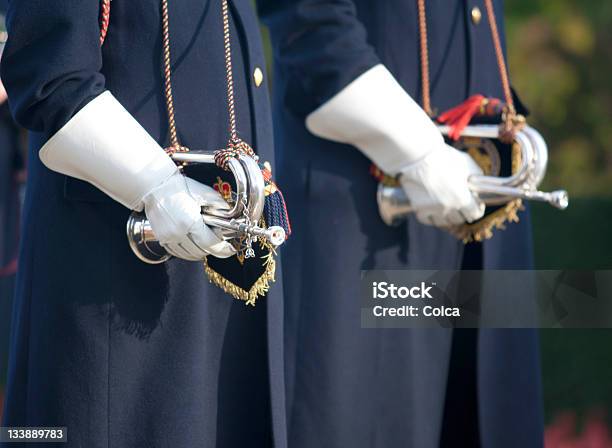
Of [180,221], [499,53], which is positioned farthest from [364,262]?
[180,221]

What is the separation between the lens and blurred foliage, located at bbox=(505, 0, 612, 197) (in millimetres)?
6387

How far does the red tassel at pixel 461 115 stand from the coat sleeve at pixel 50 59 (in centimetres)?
89

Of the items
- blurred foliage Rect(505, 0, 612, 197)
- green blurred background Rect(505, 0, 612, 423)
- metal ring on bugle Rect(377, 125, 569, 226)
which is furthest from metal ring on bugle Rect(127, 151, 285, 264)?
blurred foliage Rect(505, 0, 612, 197)

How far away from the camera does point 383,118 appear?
85.3 inches

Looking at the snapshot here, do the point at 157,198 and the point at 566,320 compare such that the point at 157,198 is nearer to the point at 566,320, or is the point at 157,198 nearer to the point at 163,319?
the point at 163,319

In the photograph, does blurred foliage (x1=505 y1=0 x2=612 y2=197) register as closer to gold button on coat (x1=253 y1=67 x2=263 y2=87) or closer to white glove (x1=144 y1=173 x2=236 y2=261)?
gold button on coat (x1=253 y1=67 x2=263 y2=87)

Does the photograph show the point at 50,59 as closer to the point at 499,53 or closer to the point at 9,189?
the point at 9,189

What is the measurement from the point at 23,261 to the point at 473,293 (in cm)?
105

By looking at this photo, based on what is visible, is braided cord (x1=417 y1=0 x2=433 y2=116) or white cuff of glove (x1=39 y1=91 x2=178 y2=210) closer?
white cuff of glove (x1=39 y1=91 x2=178 y2=210)

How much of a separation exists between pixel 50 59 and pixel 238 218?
0.40 metres

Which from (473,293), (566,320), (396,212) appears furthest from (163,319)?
(566,320)

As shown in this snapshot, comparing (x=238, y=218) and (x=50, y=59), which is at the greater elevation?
(x=50, y=59)

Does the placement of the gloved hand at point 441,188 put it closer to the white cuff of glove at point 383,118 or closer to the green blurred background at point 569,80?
the white cuff of glove at point 383,118

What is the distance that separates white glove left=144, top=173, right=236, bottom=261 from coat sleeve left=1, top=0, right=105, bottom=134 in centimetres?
19
